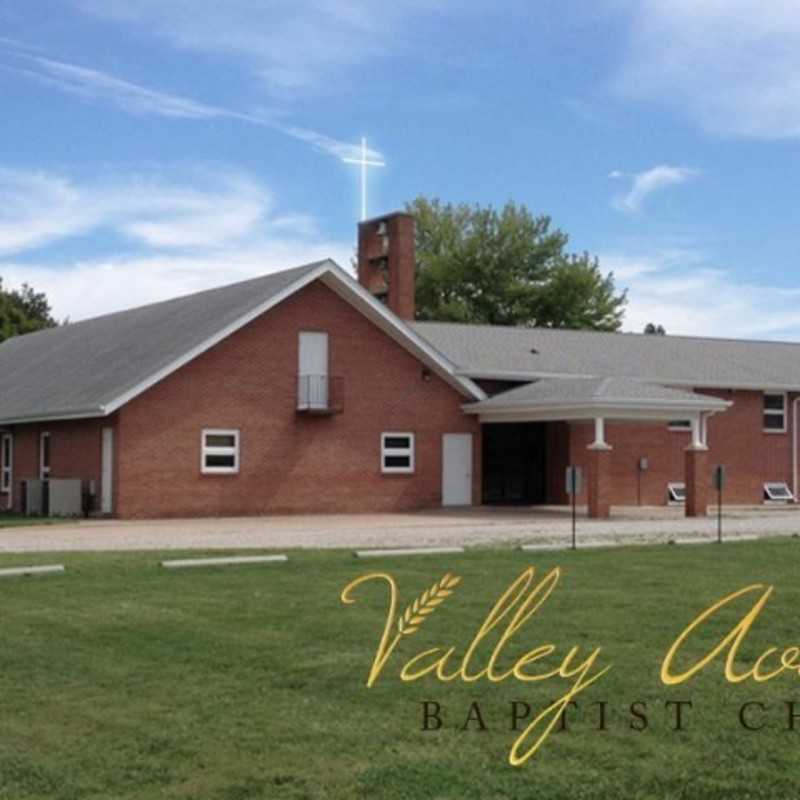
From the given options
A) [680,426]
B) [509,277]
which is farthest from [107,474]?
[509,277]

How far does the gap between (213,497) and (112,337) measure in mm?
9347

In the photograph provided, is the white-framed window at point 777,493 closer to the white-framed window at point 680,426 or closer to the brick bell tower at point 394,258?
the white-framed window at point 680,426

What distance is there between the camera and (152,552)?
20391 mm

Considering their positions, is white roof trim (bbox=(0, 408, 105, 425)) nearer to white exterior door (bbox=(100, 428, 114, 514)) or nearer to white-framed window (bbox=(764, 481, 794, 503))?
white exterior door (bbox=(100, 428, 114, 514))

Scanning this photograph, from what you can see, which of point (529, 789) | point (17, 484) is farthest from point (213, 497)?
point (529, 789)

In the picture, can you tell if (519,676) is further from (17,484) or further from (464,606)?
(17,484)

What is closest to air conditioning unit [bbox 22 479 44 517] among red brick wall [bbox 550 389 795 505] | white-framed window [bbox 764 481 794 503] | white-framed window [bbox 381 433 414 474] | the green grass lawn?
white-framed window [bbox 381 433 414 474]

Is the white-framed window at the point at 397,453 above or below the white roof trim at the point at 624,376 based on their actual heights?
below

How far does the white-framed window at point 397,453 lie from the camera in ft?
120

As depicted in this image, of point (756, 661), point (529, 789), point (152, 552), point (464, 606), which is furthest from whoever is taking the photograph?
point (152, 552)

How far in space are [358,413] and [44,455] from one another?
26.6 feet

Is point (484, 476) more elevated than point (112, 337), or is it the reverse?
point (112, 337)

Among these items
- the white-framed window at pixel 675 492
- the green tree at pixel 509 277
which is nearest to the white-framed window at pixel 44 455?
the white-framed window at pixel 675 492

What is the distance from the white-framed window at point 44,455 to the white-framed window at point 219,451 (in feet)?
16.5
